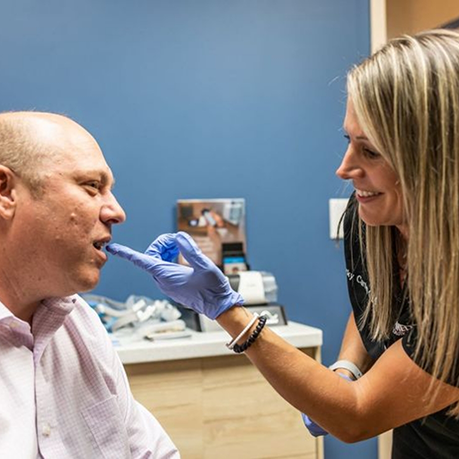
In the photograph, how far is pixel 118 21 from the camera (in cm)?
236

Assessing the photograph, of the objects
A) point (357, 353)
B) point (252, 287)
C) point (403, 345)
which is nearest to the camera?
point (403, 345)

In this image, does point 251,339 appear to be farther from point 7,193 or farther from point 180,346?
point 180,346

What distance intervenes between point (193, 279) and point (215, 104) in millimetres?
1312

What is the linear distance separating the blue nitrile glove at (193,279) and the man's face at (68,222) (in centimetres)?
9

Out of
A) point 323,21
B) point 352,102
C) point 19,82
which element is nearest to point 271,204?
point 323,21

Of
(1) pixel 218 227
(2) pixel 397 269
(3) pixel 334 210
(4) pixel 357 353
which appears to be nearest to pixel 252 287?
(1) pixel 218 227

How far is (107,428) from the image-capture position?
1257mm

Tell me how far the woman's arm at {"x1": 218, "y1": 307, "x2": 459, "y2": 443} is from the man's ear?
0.47 m

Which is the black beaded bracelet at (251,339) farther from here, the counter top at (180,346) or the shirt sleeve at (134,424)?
the counter top at (180,346)

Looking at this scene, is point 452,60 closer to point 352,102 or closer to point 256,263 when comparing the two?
point 352,102

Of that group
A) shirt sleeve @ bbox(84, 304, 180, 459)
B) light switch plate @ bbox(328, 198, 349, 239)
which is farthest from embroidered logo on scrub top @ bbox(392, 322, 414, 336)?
light switch plate @ bbox(328, 198, 349, 239)

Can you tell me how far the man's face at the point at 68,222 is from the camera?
117cm

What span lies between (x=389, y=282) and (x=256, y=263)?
120 cm

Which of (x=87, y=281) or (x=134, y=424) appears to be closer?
(x=87, y=281)
